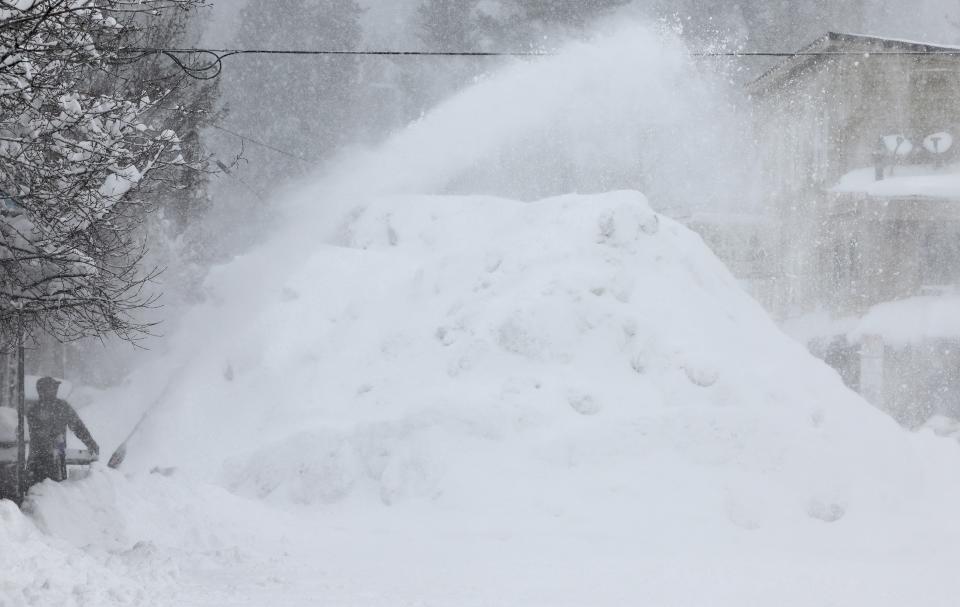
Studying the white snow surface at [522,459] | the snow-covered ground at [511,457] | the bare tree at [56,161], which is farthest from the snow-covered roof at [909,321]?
the bare tree at [56,161]

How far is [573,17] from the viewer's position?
34.2 m

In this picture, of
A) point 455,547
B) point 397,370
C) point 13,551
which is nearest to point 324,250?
point 397,370

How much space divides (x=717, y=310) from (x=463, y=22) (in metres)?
27.5

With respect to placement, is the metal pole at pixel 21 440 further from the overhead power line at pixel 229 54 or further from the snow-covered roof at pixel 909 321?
the snow-covered roof at pixel 909 321

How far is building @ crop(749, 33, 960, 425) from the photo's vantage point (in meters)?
17.8

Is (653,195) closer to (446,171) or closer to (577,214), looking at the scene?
(446,171)

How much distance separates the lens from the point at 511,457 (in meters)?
9.13

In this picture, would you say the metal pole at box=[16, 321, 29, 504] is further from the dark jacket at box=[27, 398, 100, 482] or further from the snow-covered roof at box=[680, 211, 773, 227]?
the snow-covered roof at box=[680, 211, 773, 227]

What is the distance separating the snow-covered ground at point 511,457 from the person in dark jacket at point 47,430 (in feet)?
2.24

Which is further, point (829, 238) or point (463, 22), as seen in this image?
point (463, 22)

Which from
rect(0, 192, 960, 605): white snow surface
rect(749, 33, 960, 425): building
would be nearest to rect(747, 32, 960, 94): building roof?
rect(749, 33, 960, 425): building

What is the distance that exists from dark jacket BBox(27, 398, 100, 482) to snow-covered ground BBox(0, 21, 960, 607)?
72 centimetres

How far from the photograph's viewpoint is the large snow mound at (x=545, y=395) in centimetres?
891

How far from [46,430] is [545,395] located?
204 inches
